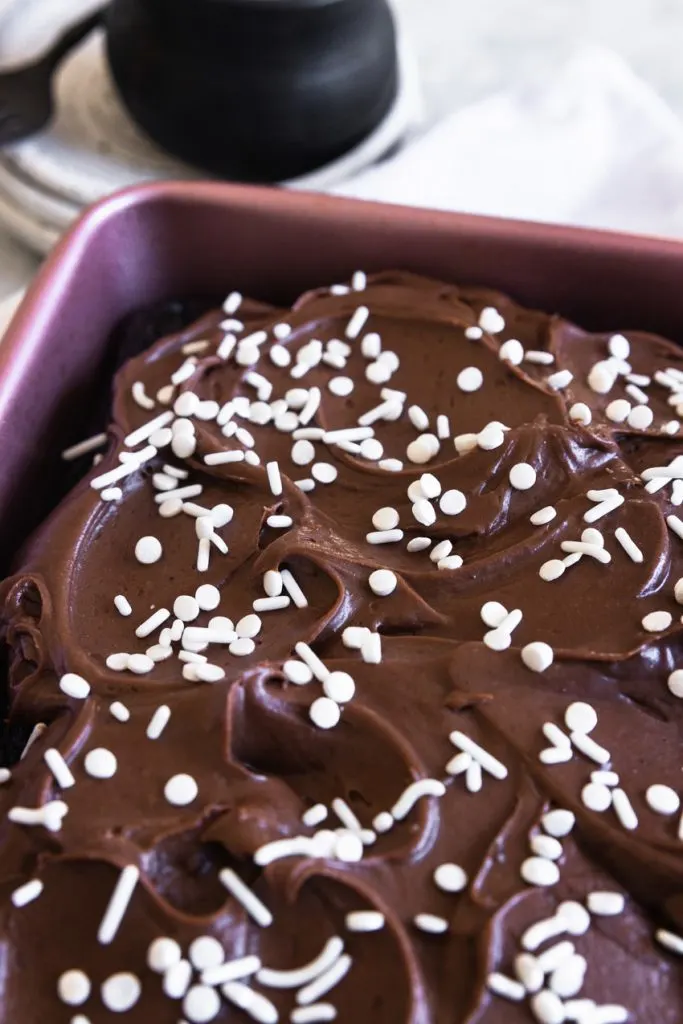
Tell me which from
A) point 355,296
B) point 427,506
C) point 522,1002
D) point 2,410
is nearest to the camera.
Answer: point 522,1002

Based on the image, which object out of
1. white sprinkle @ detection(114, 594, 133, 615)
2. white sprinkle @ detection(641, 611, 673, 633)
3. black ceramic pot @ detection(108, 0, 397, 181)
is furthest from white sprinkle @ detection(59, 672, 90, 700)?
black ceramic pot @ detection(108, 0, 397, 181)

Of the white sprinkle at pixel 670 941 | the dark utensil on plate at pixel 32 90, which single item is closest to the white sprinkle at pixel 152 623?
the white sprinkle at pixel 670 941

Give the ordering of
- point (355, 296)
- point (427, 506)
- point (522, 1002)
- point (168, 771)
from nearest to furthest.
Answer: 1. point (522, 1002)
2. point (168, 771)
3. point (427, 506)
4. point (355, 296)

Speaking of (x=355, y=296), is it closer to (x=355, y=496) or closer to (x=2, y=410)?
(x=355, y=496)

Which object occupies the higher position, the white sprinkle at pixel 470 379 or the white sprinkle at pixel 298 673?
the white sprinkle at pixel 298 673

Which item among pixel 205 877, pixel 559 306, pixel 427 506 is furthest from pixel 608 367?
pixel 205 877

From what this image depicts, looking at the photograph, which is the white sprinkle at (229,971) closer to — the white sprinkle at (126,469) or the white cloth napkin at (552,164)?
the white sprinkle at (126,469)
